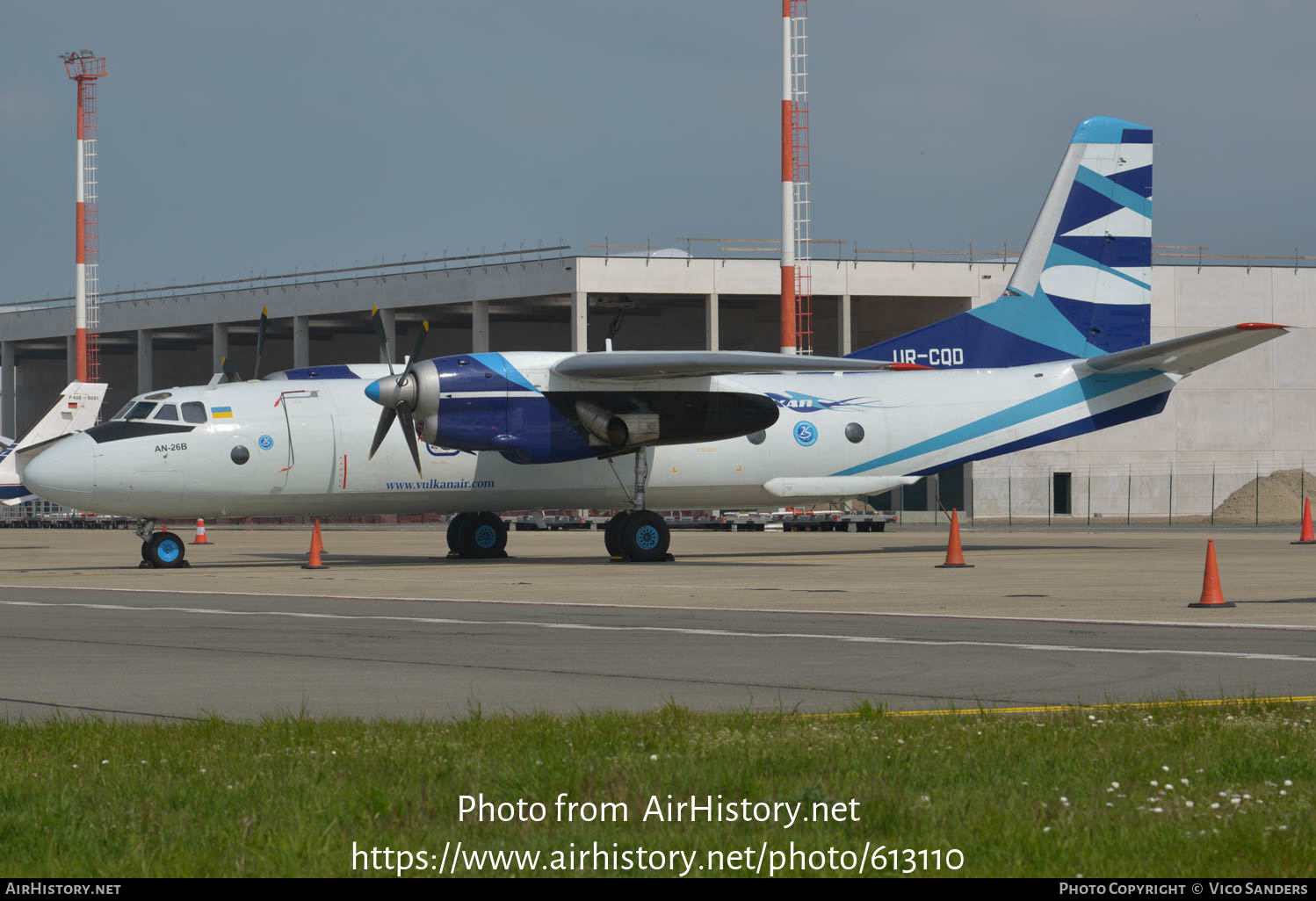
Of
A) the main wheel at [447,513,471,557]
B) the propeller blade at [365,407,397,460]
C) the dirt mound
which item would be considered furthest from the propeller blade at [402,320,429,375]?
the dirt mound

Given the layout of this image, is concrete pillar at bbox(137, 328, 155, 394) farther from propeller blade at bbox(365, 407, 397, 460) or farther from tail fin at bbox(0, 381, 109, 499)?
propeller blade at bbox(365, 407, 397, 460)

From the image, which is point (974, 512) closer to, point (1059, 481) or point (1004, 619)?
point (1059, 481)

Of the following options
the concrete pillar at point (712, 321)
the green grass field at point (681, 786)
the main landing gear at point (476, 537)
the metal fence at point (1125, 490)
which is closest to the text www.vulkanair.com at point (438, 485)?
the main landing gear at point (476, 537)

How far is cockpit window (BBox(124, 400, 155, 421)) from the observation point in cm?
2749

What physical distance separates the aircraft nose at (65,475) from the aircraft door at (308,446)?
334cm

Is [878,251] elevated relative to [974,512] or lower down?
elevated

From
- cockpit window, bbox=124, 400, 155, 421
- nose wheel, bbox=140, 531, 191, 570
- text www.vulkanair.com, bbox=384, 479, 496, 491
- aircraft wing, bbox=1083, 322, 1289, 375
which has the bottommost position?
nose wheel, bbox=140, 531, 191, 570

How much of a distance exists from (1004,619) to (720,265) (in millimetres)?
46714

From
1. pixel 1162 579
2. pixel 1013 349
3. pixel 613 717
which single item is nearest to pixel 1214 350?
pixel 1013 349

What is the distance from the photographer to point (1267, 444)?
218 ft

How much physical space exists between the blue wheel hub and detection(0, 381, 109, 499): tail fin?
59.4 feet

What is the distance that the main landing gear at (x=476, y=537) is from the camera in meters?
31.4

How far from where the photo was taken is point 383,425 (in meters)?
27.4

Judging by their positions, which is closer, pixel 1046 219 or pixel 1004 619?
pixel 1004 619
